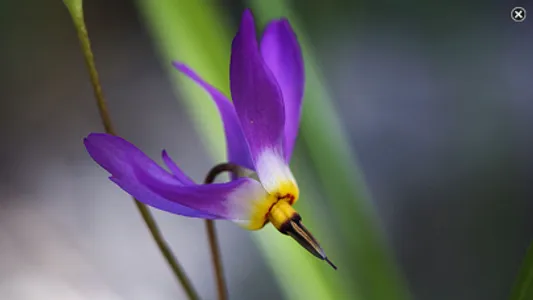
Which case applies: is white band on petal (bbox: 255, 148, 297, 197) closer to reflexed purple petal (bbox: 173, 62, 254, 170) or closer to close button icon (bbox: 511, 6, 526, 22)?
reflexed purple petal (bbox: 173, 62, 254, 170)

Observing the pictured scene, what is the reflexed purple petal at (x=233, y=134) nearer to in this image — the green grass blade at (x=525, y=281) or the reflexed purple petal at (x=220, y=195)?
the reflexed purple petal at (x=220, y=195)

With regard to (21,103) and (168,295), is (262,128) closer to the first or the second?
(168,295)

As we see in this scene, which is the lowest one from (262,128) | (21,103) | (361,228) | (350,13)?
(361,228)

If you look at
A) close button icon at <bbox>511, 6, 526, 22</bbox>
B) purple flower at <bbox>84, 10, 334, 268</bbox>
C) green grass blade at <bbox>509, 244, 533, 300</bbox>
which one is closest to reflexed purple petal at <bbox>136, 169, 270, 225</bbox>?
purple flower at <bbox>84, 10, 334, 268</bbox>

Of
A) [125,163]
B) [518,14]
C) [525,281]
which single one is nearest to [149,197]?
→ [125,163]

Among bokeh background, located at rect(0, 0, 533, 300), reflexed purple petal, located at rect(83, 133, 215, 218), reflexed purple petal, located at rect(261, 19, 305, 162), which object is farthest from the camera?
bokeh background, located at rect(0, 0, 533, 300)

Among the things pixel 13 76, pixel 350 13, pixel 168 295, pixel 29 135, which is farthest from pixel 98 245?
pixel 350 13
